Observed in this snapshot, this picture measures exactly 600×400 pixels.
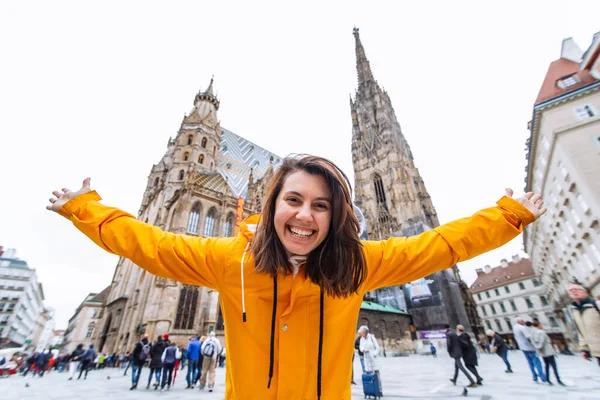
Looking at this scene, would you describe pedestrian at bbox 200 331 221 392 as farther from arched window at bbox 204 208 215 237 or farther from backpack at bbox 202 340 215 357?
arched window at bbox 204 208 215 237

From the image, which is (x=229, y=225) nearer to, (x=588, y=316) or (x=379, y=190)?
(x=588, y=316)

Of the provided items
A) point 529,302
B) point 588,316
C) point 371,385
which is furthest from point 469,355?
point 529,302

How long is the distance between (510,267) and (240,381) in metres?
58.3

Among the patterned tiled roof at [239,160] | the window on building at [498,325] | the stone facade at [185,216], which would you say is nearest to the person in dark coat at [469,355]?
the stone facade at [185,216]

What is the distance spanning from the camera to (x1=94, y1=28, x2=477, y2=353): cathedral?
19188 mm

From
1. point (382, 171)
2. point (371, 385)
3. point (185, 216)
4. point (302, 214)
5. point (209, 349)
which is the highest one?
point (382, 171)

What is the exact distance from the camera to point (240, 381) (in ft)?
3.96

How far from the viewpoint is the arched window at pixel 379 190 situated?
3912cm

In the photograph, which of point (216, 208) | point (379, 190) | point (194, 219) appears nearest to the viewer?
point (194, 219)

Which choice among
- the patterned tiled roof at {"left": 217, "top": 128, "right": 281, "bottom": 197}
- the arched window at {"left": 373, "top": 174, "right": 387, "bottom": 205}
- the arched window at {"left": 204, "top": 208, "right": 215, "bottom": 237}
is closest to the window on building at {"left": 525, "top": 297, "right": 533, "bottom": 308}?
the arched window at {"left": 373, "top": 174, "right": 387, "bottom": 205}

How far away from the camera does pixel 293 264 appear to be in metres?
1.39

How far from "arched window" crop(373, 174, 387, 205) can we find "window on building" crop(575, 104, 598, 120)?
73.2 feet

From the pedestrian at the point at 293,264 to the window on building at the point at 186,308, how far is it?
20.4 m

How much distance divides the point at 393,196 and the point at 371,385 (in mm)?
Answer: 32970
